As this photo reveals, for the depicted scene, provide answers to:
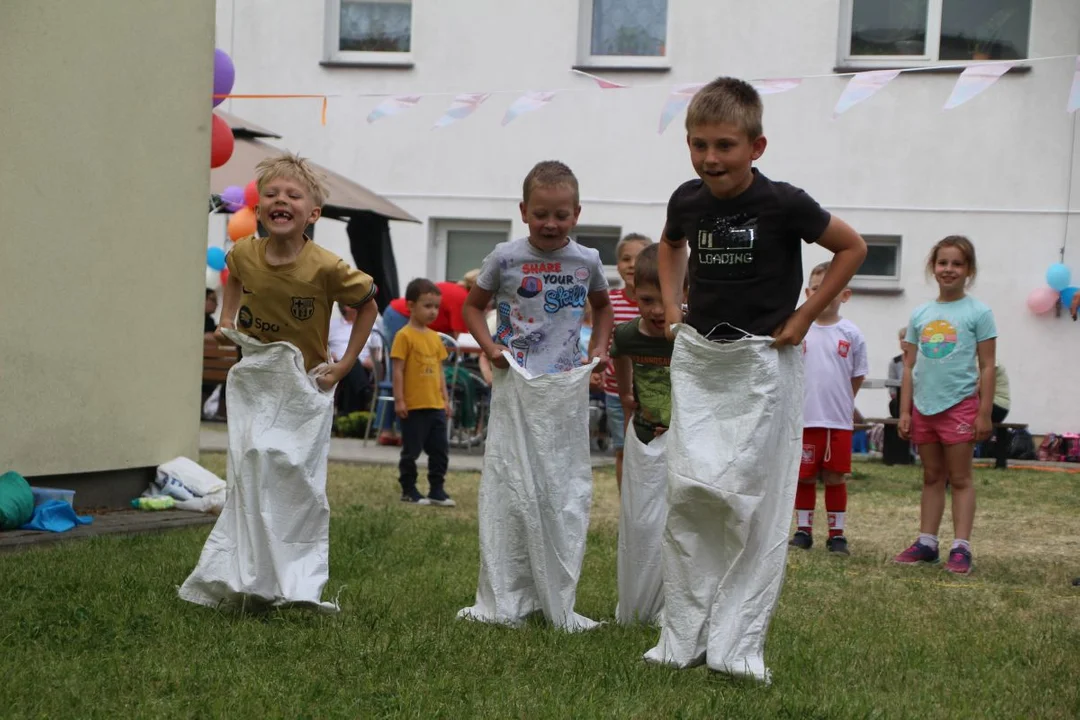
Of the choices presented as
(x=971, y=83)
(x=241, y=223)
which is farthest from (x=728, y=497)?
(x=241, y=223)

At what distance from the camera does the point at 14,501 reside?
6.63 m

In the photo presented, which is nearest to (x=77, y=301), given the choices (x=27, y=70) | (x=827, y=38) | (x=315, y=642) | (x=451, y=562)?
(x=27, y=70)

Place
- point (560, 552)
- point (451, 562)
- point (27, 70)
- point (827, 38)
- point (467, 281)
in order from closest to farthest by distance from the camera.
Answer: point (560, 552)
point (451, 562)
point (27, 70)
point (467, 281)
point (827, 38)

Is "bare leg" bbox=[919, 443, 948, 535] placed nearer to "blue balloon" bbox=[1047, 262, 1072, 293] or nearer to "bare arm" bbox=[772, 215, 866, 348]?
"bare arm" bbox=[772, 215, 866, 348]

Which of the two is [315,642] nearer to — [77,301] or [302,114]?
[77,301]

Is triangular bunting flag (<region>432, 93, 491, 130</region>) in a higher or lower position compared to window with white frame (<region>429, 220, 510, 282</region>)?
higher

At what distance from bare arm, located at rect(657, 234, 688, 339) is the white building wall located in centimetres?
1178

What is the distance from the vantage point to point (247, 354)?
4941 mm

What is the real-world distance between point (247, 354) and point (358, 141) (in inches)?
476

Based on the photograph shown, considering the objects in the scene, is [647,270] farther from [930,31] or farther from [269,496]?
[930,31]

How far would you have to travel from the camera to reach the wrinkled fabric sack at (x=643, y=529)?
15.9 ft

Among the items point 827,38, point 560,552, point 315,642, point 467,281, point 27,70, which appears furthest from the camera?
point 827,38

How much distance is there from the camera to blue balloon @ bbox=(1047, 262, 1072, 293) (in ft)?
50.9

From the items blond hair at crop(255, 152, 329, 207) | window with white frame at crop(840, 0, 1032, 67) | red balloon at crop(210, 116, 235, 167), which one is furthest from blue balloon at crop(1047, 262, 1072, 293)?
blond hair at crop(255, 152, 329, 207)
